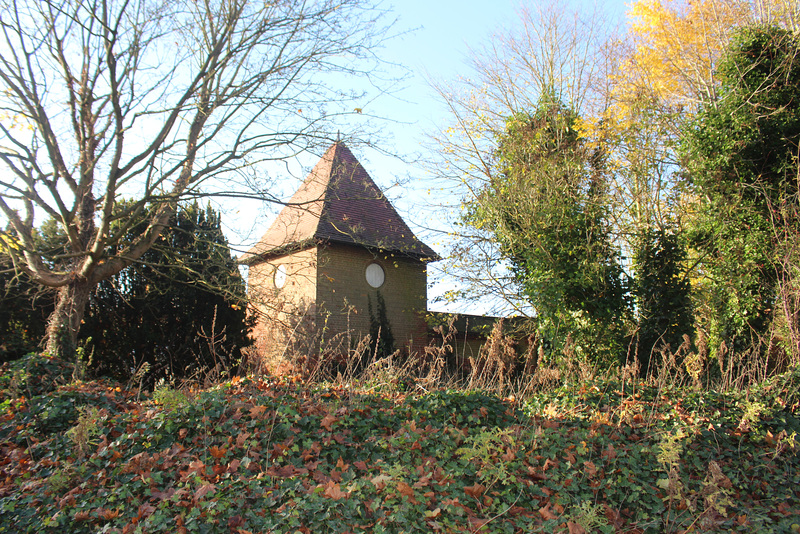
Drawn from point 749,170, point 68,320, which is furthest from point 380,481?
point 749,170

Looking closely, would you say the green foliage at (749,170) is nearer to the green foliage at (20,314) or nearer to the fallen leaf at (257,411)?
the fallen leaf at (257,411)

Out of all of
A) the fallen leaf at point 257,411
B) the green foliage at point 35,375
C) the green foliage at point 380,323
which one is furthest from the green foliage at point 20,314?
the green foliage at point 380,323

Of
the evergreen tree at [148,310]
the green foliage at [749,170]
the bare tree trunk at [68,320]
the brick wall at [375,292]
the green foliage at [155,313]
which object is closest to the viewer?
the bare tree trunk at [68,320]

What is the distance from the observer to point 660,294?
1095 cm

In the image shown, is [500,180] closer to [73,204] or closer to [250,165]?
[250,165]

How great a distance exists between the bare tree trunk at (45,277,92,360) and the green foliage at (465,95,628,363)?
864cm

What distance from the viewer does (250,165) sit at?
8297 millimetres

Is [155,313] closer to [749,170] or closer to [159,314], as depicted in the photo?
[159,314]

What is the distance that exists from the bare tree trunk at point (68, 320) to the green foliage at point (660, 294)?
1032 centimetres

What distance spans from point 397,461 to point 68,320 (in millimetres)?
6493

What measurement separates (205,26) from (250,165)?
236 centimetres

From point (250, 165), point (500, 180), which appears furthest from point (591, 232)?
point (250, 165)

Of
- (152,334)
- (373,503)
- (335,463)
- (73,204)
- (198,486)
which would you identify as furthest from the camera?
(152,334)

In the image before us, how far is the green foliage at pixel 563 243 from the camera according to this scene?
11.1 meters
